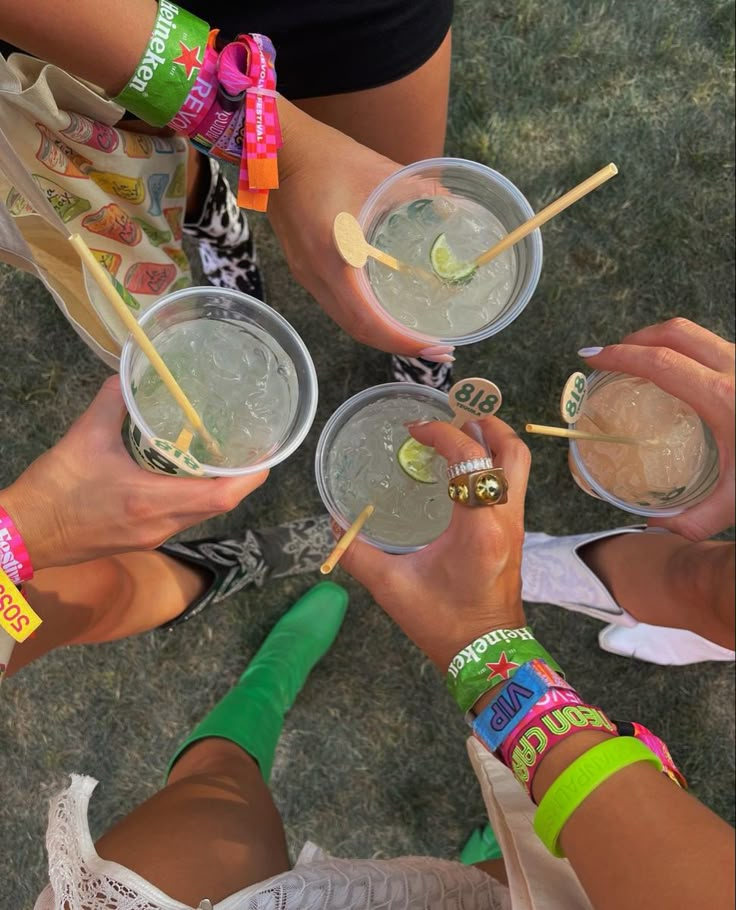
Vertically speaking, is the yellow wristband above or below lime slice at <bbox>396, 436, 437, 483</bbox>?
above

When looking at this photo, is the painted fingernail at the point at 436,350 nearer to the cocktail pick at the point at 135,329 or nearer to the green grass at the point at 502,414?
the cocktail pick at the point at 135,329

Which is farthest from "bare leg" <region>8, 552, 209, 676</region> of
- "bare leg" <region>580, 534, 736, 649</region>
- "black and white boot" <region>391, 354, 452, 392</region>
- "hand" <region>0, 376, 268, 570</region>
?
"bare leg" <region>580, 534, 736, 649</region>

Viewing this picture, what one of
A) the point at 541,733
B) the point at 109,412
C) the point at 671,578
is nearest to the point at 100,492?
the point at 109,412

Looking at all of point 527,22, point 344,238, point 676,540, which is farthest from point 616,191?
point 344,238

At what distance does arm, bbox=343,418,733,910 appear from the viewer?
89 centimetres

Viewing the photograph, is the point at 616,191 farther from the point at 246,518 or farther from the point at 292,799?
the point at 292,799

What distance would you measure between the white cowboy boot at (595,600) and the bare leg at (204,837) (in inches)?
38.6

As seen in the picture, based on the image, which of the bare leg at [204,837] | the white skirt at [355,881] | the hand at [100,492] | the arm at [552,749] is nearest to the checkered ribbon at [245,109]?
the hand at [100,492]

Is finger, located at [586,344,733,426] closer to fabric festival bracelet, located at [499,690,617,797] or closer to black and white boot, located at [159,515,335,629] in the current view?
fabric festival bracelet, located at [499,690,617,797]

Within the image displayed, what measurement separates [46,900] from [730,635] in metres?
1.52

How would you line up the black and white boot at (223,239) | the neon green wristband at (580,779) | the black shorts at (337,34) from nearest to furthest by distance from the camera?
the neon green wristband at (580,779) < the black shorts at (337,34) < the black and white boot at (223,239)

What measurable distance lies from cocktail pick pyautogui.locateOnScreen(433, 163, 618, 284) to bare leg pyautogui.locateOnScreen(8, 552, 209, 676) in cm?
107

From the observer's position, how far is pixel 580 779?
1.00 meters

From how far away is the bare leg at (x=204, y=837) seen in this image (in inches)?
53.6
